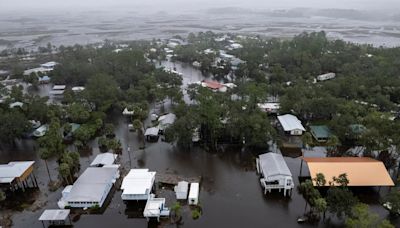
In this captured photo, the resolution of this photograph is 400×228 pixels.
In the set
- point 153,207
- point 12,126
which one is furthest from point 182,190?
point 12,126

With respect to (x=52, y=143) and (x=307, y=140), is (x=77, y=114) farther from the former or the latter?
(x=307, y=140)

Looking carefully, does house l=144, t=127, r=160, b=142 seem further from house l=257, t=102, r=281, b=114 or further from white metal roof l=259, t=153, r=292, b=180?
house l=257, t=102, r=281, b=114

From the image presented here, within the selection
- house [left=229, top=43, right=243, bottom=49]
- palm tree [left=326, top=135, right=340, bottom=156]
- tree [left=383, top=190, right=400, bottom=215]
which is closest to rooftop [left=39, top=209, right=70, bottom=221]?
tree [left=383, top=190, right=400, bottom=215]

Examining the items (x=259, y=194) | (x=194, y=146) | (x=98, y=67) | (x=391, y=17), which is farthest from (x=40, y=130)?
(x=391, y=17)

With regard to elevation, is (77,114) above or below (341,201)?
below

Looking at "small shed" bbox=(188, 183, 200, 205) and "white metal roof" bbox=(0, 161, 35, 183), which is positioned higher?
"white metal roof" bbox=(0, 161, 35, 183)

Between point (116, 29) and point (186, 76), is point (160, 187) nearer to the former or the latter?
point (186, 76)
